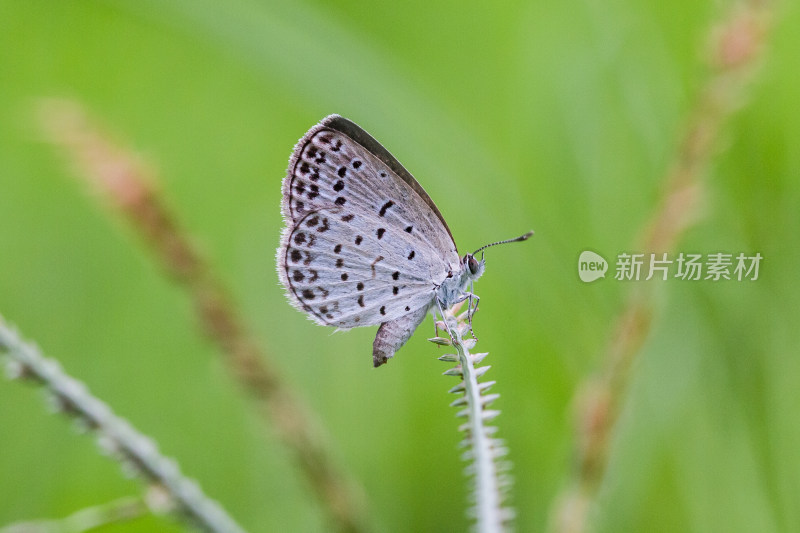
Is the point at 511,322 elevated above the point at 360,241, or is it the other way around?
the point at 511,322

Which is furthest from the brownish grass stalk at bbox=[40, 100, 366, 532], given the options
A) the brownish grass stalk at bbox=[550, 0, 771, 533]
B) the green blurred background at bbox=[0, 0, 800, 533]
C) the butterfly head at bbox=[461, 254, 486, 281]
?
the butterfly head at bbox=[461, 254, 486, 281]

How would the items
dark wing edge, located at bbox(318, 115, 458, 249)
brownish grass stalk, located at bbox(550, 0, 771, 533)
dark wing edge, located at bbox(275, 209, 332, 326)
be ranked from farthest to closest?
dark wing edge, located at bbox(275, 209, 332, 326), dark wing edge, located at bbox(318, 115, 458, 249), brownish grass stalk, located at bbox(550, 0, 771, 533)

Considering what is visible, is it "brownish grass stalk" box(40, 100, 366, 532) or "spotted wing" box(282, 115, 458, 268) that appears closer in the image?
"brownish grass stalk" box(40, 100, 366, 532)

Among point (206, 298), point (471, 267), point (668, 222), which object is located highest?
point (471, 267)

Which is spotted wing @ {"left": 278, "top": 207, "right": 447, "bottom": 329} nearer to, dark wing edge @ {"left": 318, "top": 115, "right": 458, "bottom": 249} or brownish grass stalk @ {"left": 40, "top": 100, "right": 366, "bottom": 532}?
dark wing edge @ {"left": 318, "top": 115, "right": 458, "bottom": 249}

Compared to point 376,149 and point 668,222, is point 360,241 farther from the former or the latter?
point 668,222

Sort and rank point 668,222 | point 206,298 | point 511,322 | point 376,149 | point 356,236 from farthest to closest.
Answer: point 511,322, point 356,236, point 376,149, point 668,222, point 206,298

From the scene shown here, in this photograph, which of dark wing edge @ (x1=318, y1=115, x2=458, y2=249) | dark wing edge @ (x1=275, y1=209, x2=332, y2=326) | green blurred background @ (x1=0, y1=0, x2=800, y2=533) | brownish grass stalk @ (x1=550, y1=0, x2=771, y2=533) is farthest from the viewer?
green blurred background @ (x1=0, y1=0, x2=800, y2=533)

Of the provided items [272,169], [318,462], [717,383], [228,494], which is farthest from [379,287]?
[272,169]

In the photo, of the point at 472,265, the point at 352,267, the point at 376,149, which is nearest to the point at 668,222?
the point at 472,265
